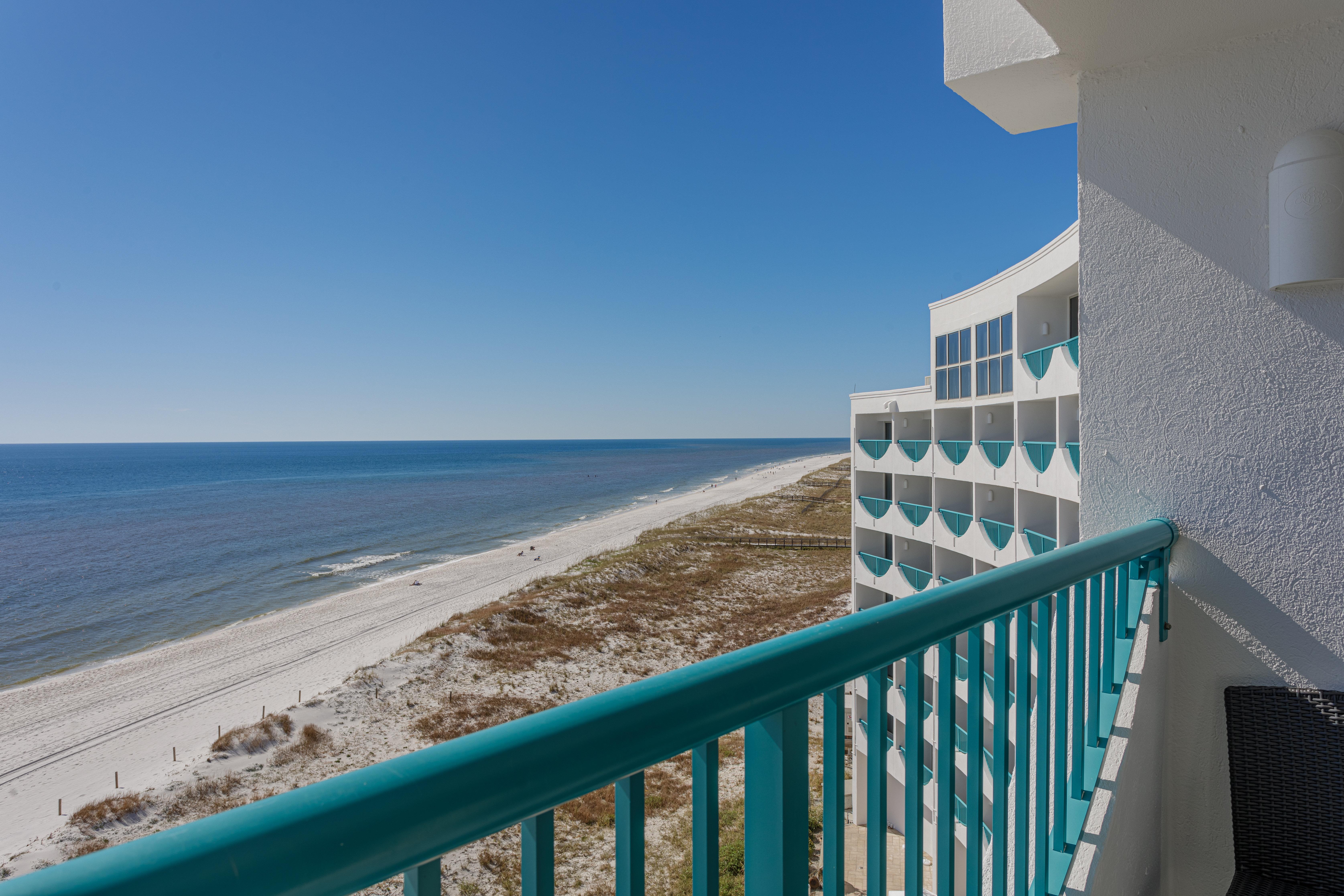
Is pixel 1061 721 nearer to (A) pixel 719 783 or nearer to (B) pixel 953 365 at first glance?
(A) pixel 719 783

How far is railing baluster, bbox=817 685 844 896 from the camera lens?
32.4 inches

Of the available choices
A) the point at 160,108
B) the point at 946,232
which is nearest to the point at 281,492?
the point at 160,108

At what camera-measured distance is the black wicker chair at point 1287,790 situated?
173 centimetres

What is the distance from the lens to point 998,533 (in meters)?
10.9

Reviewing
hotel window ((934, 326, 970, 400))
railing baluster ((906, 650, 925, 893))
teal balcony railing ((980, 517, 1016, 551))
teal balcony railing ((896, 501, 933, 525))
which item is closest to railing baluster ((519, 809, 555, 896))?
→ railing baluster ((906, 650, 925, 893))

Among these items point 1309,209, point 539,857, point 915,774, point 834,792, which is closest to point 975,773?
point 915,774

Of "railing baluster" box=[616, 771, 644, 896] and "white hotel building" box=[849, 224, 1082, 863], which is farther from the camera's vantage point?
"white hotel building" box=[849, 224, 1082, 863]

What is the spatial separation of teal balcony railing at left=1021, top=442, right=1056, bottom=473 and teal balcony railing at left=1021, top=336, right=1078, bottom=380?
101cm

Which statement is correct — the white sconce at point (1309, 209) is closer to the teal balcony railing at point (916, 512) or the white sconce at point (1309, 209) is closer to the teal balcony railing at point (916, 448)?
the teal balcony railing at point (916, 512)

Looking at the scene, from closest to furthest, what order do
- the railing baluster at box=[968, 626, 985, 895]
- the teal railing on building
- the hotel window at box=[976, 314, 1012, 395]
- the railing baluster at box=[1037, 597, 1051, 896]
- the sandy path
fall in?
the teal railing on building < the railing baluster at box=[968, 626, 985, 895] < the railing baluster at box=[1037, 597, 1051, 896] < the hotel window at box=[976, 314, 1012, 395] < the sandy path

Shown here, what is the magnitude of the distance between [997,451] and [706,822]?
1194cm

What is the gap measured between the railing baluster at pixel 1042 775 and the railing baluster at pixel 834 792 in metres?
0.75

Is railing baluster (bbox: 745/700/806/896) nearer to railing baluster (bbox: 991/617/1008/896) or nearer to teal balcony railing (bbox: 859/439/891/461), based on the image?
railing baluster (bbox: 991/617/1008/896)

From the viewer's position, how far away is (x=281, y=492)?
64.9 m
